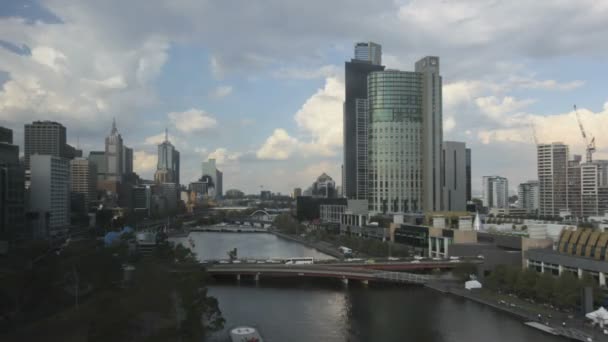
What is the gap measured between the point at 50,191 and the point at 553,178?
6624 centimetres

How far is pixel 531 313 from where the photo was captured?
21.8 m

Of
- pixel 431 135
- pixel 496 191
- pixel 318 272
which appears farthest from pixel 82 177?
pixel 496 191

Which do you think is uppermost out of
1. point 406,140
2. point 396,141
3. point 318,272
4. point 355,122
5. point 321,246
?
point 355,122

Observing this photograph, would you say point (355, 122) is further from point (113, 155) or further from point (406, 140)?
point (113, 155)

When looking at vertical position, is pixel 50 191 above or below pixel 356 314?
above

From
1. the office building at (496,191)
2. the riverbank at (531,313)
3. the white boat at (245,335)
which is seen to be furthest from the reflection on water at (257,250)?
the office building at (496,191)

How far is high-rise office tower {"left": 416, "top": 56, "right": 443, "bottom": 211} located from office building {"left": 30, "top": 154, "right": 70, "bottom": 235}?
1696 inches

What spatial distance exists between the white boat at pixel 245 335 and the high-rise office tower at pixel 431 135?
1992 inches

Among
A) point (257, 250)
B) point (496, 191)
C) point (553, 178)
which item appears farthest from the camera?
point (496, 191)

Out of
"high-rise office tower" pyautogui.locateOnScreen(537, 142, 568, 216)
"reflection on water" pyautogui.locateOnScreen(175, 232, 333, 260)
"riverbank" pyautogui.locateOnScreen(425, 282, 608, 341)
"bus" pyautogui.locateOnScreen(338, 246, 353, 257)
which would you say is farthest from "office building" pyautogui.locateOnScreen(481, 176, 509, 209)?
"riverbank" pyautogui.locateOnScreen(425, 282, 608, 341)

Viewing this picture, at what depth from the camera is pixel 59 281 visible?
2422 cm

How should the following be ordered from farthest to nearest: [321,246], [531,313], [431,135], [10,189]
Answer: [431,135]
[321,246]
[10,189]
[531,313]

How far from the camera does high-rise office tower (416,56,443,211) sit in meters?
66.0

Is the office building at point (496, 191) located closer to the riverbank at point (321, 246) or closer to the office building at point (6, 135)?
the riverbank at point (321, 246)
